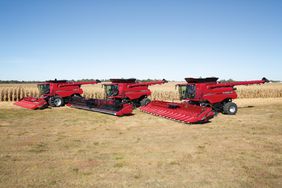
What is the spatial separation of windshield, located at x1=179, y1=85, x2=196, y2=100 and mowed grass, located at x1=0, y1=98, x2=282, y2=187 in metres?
4.29

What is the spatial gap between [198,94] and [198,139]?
7276mm

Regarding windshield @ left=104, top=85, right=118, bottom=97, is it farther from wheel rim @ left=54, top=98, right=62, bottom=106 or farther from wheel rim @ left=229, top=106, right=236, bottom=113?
wheel rim @ left=229, top=106, right=236, bottom=113

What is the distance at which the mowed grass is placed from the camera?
6660 millimetres

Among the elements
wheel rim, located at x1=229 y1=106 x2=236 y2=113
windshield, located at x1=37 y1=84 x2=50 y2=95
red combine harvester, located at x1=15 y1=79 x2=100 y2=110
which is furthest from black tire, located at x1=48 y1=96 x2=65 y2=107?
wheel rim, located at x1=229 y1=106 x2=236 y2=113

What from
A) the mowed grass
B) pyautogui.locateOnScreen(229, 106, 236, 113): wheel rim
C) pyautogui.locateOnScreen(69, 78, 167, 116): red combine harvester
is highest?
pyautogui.locateOnScreen(69, 78, 167, 116): red combine harvester

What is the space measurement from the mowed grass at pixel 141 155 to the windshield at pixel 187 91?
429 centimetres

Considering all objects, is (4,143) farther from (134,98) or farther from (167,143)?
(134,98)

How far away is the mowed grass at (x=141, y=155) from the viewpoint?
21.9 ft

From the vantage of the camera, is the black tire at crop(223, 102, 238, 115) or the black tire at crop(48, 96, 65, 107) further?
the black tire at crop(48, 96, 65, 107)

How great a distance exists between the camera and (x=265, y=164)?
7727 mm

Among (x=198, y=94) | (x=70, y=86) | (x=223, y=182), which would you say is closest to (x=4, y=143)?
(x=223, y=182)

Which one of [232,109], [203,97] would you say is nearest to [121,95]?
[203,97]

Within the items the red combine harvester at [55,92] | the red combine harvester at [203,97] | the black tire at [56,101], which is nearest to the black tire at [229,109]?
the red combine harvester at [203,97]

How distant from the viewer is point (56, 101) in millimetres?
23234
